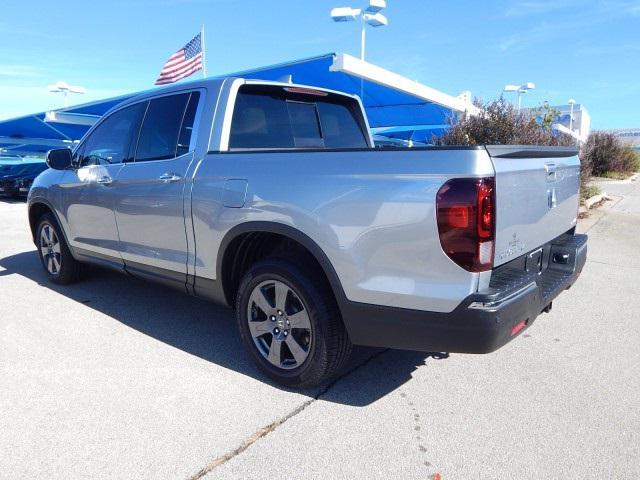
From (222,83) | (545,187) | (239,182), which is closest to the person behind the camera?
(545,187)

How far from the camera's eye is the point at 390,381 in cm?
321

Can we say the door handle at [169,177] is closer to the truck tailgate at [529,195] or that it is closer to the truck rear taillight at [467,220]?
the truck rear taillight at [467,220]

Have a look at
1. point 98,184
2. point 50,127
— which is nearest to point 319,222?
point 98,184

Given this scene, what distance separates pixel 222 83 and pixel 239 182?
2.88 feet

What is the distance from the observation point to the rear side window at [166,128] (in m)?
3.64

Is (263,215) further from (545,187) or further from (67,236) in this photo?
(67,236)

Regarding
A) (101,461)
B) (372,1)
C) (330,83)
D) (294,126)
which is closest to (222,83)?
(294,126)

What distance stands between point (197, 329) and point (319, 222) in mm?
1891

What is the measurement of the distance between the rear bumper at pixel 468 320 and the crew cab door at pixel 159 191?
153 centimetres

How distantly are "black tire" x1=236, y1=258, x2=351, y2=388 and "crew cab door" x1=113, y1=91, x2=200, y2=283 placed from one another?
808mm

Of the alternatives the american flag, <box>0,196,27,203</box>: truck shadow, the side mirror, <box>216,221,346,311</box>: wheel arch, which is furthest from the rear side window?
<box>0,196,27,203</box>: truck shadow

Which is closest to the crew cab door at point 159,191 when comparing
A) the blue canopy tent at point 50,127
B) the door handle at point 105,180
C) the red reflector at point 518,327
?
the door handle at point 105,180

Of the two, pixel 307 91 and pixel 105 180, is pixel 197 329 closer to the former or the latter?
pixel 105 180

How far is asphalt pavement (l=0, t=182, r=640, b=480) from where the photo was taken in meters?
2.38
